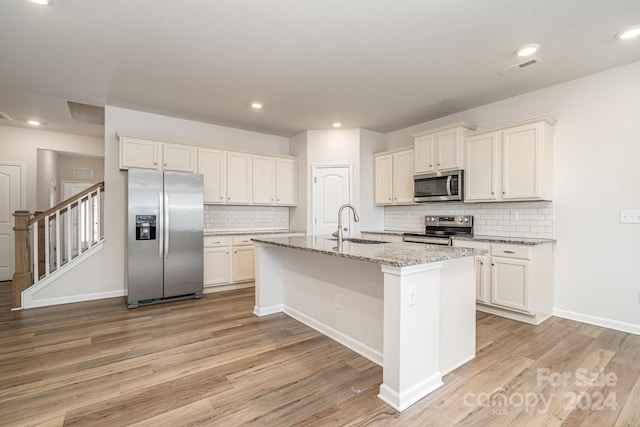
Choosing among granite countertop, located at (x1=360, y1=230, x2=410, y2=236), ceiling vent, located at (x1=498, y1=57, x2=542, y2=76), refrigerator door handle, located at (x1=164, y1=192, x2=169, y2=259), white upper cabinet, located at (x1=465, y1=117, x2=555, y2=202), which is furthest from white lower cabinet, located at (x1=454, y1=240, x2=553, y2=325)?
refrigerator door handle, located at (x1=164, y1=192, x2=169, y2=259)

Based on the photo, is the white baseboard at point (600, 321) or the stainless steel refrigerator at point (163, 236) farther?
the stainless steel refrigerator at point (163, 236)

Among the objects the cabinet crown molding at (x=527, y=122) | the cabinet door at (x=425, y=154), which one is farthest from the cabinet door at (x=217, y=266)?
the cabinet crown molding at (x=527, y=122)

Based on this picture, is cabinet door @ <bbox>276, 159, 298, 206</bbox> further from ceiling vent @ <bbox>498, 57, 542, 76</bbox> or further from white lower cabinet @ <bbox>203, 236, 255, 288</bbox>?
ceiling vent @ <bbox>498, 57, 542, 76</bbox>

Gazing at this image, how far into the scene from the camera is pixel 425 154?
452cm

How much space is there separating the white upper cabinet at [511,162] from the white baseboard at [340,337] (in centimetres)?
252

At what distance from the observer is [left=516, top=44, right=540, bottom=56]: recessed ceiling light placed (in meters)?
2.72

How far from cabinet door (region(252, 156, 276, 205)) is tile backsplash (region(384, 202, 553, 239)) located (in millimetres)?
2495

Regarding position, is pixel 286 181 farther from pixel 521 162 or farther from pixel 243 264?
pixel 521 162

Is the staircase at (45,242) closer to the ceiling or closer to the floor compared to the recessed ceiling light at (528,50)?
closer to the floor

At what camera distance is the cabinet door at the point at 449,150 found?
4.11 meters

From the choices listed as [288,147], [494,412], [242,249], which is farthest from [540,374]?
Answer: [288,147]

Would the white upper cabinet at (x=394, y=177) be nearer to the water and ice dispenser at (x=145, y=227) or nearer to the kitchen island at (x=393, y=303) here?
the kitchen island at (x=393, y=303)

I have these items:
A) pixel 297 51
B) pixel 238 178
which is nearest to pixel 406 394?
pixel 297 51

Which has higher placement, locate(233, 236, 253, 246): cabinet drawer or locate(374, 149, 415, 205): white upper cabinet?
locate(374, 149, 415, 205): white upper cabinet
